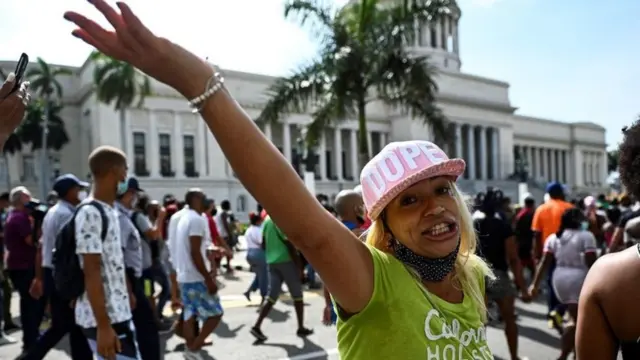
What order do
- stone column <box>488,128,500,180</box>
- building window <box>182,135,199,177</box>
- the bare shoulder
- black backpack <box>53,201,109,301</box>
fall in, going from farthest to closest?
stone column <box>488,128,500,180</box> → building window <box>182,135,199,177</box> → black backpack <box>53,201,109,301</box> → the bare shoulder

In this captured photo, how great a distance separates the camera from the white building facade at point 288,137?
49000 millimetres

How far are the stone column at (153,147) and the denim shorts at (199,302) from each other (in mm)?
44688

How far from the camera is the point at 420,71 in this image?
14.1 m

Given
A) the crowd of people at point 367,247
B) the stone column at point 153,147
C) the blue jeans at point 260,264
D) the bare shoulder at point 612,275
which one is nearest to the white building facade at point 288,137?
the stone column at point 153,147

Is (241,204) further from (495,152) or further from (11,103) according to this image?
(11,103)

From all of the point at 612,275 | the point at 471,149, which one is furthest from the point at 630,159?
the point at 471,149

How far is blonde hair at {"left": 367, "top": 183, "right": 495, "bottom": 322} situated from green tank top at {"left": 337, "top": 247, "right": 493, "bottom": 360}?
0.20m

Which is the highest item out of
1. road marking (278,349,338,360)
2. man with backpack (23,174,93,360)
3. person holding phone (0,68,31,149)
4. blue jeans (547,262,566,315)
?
person holding phone (0,68,31,149)

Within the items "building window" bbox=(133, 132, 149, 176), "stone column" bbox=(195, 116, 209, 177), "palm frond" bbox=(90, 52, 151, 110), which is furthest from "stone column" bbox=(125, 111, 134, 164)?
"palm frond" bbox=(90, 52, 151, 110)

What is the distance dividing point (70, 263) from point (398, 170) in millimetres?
2399

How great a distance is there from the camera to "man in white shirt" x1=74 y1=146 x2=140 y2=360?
3.31 metres

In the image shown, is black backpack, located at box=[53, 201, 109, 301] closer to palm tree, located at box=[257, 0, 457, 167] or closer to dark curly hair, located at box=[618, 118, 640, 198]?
dark curly hair, located at box=[618, 118, 640, 198]

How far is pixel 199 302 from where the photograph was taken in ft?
20.2

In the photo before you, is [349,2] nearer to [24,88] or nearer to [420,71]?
[420,71]
